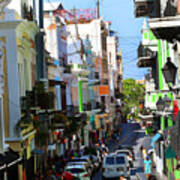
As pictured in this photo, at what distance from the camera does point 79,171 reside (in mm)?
26359

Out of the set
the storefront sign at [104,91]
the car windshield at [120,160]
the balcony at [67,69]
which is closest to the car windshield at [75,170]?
the car windshield at [120,160]

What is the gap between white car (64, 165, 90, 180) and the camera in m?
26.0

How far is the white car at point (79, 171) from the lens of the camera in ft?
85.4

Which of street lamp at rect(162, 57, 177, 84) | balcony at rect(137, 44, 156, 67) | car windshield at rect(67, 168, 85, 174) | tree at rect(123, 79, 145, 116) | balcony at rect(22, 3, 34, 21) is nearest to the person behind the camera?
street lamp at rect(162, 57, 177, 84)

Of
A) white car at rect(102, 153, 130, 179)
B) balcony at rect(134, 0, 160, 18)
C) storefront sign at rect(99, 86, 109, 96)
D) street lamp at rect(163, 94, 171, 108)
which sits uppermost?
balcony at rect(134, 0, 160, 18)

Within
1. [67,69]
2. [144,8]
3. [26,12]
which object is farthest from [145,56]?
[67,69]

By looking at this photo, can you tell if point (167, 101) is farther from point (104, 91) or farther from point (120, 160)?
point (104, 91)

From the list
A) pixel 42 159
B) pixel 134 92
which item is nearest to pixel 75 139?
pixel 42 159

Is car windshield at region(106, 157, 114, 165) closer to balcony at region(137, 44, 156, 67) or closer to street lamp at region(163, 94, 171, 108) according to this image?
balcony at region(137, 44, 156, 67)

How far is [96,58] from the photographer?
68312mm

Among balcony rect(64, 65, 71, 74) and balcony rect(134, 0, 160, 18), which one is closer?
balcony rect(134, 0, 160, 18)

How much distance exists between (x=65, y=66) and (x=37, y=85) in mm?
17002

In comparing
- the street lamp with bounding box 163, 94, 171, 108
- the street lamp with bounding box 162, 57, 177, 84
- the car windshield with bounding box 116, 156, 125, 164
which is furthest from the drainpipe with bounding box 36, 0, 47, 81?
the street lamp with bounding box 162, 57, 177, 84

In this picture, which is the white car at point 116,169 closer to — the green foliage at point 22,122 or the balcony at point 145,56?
the green foliage at point 22,122
